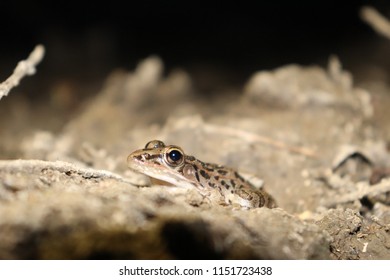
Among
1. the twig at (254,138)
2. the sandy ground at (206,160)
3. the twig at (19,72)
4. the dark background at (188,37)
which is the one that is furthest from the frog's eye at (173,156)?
the dark background at (188,37)

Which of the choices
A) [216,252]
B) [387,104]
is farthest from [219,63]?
[216,252]

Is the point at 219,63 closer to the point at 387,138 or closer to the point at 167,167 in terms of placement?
the point at 387,138

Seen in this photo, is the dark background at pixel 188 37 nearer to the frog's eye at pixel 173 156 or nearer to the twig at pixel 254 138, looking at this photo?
the twig at pixel 254 138

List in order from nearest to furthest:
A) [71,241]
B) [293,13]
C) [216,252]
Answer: [71,241], [216,252], [293,13]

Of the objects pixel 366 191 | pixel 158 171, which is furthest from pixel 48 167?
pixel 366 191

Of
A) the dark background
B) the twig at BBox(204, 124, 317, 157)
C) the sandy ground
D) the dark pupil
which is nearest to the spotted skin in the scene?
the dark pupil
